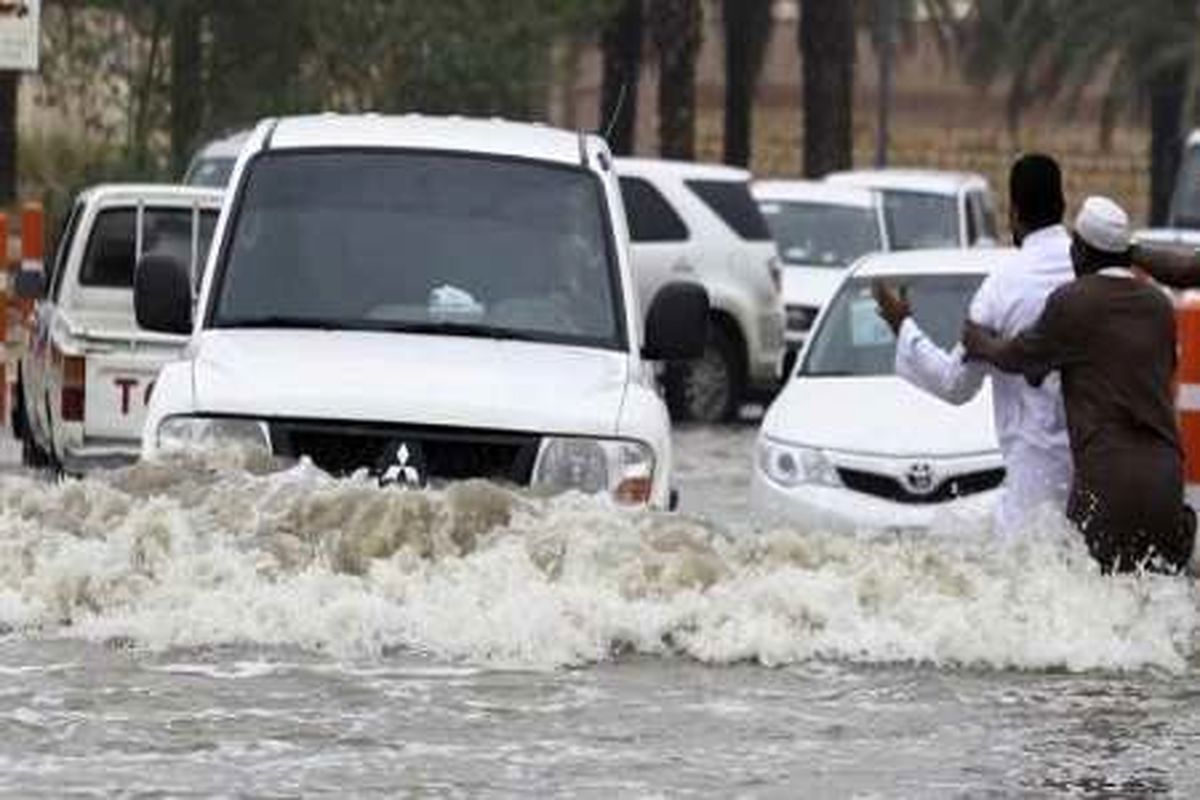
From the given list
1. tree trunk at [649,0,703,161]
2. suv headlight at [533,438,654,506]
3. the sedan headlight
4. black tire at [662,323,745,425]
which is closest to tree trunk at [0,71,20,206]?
black tire at [662,323,745,425]

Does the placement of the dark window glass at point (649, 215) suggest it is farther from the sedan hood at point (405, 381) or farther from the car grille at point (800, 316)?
the sedan hood at point (405, 381)

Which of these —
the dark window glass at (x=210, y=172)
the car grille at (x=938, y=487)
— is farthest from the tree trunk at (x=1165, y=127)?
the car grille at (x=938, y=487)

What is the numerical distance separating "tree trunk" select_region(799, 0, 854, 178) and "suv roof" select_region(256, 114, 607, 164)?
99.0 feet

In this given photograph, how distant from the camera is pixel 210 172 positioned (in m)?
25.3

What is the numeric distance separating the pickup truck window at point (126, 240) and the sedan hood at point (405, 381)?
7653 millimetres

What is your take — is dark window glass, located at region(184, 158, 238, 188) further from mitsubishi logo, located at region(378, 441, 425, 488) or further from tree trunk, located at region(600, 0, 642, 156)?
tree trunk, located at region(600, 0, 642, 156)

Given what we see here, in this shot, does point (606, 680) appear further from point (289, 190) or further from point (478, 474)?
point (289, 190)

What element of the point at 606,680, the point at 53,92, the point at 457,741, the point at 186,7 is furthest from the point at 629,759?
the point at 53,92

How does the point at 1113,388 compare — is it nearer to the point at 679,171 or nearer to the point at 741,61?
the point at 679,171

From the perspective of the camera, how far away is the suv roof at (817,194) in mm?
32812

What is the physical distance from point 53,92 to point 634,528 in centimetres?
3030

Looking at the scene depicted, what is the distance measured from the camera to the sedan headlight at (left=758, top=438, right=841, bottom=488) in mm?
15812

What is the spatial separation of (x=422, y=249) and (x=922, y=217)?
72.0 ft

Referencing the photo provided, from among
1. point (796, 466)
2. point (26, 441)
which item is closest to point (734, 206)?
point (26, 441)
